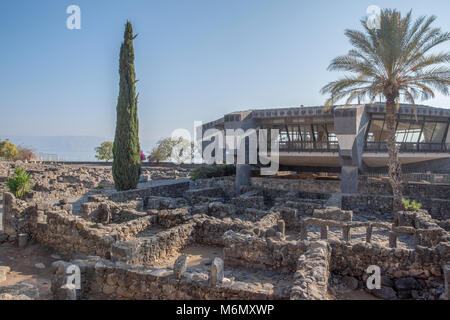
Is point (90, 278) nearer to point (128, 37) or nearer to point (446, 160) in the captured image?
point (128, 37)

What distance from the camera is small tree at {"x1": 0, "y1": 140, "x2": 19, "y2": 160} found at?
5244cm

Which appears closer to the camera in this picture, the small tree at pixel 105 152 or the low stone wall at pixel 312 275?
the low stone wall at pixel 312 275

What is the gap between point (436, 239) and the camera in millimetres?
10266

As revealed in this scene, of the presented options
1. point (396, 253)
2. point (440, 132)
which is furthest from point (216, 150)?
point (396, 253)

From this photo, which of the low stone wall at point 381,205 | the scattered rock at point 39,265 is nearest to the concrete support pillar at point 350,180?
the low stone wall at point 381,205

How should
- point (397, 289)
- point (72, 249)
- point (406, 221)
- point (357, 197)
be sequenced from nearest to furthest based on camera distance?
point (397, 289) → point (72, 249) → point (406, 221) → point (357, 197)

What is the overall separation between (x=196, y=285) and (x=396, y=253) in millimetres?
5237

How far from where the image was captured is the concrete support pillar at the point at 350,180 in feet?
76.2

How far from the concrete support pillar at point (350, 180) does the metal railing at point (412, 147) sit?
3.21 metres

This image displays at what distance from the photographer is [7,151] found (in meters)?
52.8

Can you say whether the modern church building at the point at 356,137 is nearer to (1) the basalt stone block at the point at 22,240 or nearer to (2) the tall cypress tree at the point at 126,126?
(2) the tall cypress tree at the point at 126,126

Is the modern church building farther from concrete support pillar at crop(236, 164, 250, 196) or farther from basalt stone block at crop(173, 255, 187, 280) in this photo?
basalt stone block at crop(173, 255, 187, 280)

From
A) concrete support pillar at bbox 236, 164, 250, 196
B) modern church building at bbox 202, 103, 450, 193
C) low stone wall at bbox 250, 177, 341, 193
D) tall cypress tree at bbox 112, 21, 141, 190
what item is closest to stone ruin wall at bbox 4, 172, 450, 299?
tall cypress tree at bbox 112, 21, 141, 190

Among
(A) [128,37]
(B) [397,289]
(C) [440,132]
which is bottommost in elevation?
(B) [397,289]
